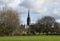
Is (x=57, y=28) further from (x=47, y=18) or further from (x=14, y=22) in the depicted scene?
(x=14, y=22)

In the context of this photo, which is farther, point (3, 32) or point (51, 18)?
point (51, 18)

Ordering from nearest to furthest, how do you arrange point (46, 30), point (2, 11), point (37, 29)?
point (2, 11) < point (46, 30) < point (37, 29)

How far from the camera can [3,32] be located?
7900 cm

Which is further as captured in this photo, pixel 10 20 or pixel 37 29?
pixel 37 29

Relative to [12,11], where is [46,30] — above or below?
below

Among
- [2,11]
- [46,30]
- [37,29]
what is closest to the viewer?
[2,11]

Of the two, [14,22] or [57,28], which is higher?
[14,22]

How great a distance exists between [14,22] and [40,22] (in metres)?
Result: 35.0

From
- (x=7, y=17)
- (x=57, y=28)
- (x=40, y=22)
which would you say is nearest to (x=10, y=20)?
(x=7, y=17)

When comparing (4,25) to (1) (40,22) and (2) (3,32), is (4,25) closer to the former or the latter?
(2) (3,32)

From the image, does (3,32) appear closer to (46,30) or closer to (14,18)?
(14,18)

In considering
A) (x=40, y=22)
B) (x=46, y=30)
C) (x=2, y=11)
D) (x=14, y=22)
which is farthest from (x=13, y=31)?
(x=40, y=22)

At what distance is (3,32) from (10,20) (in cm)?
586

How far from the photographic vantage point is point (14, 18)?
79.7 metres
